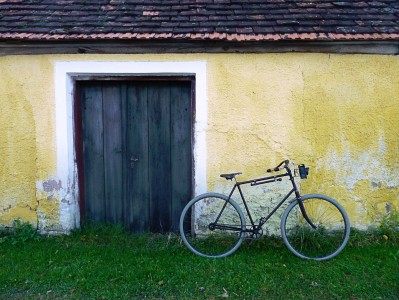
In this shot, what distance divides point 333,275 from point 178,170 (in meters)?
2.36

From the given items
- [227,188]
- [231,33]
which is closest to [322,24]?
[231,33]

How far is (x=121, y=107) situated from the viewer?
5324 mm

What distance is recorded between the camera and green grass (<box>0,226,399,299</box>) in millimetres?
3842

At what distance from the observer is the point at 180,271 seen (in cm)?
420

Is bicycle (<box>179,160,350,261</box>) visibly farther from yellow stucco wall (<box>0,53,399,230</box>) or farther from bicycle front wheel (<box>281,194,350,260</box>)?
yellow stucco wall (<box>0,53,399,230</box>)

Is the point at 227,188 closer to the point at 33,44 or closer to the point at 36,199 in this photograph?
the point at 36,199

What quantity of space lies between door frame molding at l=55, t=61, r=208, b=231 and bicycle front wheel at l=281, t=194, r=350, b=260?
1224mm

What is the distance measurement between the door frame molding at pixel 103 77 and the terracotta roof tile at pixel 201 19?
1.26ft

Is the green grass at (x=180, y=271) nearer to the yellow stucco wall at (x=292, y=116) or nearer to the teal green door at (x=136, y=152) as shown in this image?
the teal green door at (x=136, y=152)

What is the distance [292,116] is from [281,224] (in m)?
1.38

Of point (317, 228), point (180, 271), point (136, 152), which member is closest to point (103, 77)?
point (136, 152)

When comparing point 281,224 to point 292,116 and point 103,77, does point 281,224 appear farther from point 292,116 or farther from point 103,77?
point 103,77

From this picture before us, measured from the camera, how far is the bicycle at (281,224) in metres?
4.61

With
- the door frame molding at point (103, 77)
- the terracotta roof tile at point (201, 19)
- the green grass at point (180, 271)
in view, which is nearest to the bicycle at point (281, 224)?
the green grass at point (180, 271)
